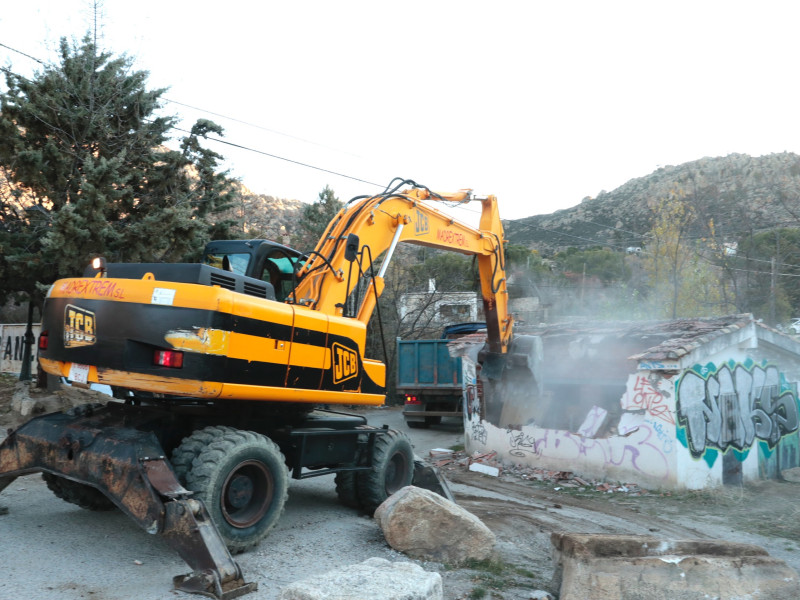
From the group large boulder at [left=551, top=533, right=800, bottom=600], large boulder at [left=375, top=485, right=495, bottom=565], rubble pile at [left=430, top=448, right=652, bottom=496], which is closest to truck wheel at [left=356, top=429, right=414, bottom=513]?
large boulder at [left=375, top=485, right=495, bottom=565]

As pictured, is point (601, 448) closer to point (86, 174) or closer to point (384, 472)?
point (384, 472)

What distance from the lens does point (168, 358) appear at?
522 cm

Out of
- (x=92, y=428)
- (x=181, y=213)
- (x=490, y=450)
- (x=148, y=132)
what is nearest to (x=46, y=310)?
(x=92, y=428)

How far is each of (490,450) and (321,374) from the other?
8.44 meters

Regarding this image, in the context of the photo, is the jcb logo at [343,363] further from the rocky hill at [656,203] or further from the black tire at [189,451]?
the rocky hill at [656,203]

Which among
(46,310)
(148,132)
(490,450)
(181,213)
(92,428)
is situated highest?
(148,132)

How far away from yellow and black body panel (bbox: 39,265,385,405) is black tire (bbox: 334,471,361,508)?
185 cm

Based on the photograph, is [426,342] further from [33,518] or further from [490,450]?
[33,518]

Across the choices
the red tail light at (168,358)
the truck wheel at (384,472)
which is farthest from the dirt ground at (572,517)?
the red tail light at (168,358)

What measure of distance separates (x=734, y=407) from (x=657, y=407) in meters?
2.60

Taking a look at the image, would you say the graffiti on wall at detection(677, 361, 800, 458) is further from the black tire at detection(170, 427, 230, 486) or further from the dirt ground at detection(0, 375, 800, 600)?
the black tire at detection(170, 427, 230, 486)

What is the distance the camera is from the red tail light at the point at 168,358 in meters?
5.18

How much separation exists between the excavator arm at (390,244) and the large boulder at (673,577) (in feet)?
11.6

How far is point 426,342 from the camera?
1902 centimetres
